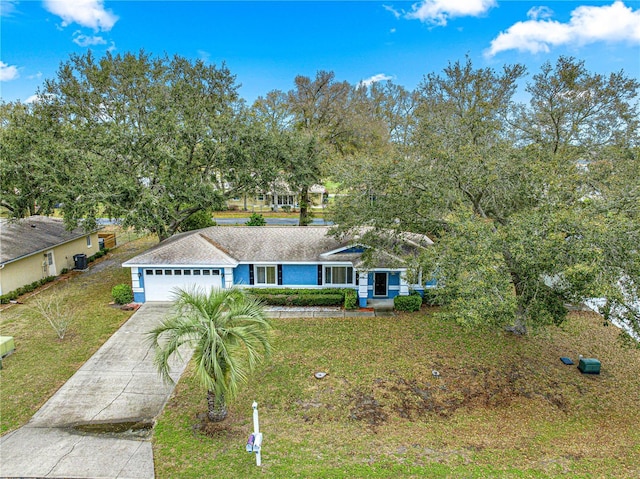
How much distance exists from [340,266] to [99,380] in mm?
11070

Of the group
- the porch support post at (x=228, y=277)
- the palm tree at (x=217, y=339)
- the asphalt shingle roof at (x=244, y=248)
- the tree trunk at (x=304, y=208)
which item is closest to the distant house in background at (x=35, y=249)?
the asphalt shingle roof at (x=244, y=248)

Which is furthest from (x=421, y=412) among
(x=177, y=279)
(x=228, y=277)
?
(x=177, y=279)

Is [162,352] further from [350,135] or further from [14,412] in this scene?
[350,135]

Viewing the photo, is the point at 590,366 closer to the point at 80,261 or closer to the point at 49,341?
the point at 49,341

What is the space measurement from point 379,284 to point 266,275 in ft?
18.5

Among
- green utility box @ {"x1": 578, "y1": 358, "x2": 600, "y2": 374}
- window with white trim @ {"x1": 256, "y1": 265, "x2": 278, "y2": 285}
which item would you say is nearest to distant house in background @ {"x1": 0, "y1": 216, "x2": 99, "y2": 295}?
window with white trim @ {"x1": 256, "y1": 265, "x2": 278, "y2": 285}

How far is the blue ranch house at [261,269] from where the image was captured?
18969 mm

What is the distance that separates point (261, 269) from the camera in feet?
65.2

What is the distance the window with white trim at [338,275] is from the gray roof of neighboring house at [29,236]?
1256cm

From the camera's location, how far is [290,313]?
18.3m

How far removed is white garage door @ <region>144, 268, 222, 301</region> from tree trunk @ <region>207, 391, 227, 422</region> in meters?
9.16

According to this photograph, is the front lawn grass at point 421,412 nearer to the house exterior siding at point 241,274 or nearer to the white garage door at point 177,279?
the house exterior siding at point 241,274

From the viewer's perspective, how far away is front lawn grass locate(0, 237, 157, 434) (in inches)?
464

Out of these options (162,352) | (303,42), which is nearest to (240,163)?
(303,42)
